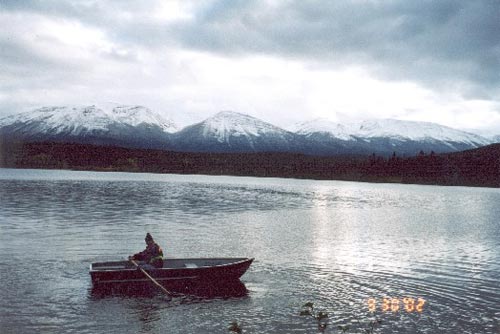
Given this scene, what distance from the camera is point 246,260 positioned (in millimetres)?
32219

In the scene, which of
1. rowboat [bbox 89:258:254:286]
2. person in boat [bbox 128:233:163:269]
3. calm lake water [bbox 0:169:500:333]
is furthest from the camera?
person in boat [bbox 128:233:163:269]

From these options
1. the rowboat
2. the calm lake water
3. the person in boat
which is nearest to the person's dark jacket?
the person in boat

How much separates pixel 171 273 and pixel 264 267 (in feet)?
30.2

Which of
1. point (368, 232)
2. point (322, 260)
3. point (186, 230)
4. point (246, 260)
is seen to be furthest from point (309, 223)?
point (246, 260)

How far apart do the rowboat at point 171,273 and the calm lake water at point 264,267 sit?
3.51ft

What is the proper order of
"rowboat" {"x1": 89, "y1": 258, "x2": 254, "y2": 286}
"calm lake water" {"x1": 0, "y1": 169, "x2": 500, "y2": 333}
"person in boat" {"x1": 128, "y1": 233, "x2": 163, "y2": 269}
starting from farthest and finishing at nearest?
1. "person in boat" {"x1": 128, "y1": 233, "x2": 163, "y2": 269}
2. "rowboat" {"x1": 89, "y1": 258, "x2": 254, "y2": 286}
3. "calm lake water" {"x1": 0, "y1": 169, "x2": 500, "y2": 333}

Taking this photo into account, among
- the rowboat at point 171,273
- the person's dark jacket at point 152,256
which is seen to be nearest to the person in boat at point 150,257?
the person's dark jacket at point 152,256

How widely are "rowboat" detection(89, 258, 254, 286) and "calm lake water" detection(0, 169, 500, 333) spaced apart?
1069 millimetres

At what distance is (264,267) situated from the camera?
124 ft

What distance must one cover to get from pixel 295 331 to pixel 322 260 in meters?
18.4

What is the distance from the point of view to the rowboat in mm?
29562

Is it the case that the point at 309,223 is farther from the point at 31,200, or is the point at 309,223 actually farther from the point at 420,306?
the point at 31,200

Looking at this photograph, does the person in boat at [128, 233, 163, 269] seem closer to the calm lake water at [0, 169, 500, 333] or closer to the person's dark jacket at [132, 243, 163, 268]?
the person's dark jacket at [132, 243, 163, 268]

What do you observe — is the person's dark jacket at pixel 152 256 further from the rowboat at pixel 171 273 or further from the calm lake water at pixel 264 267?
the calm lake water at pixel 264 267
